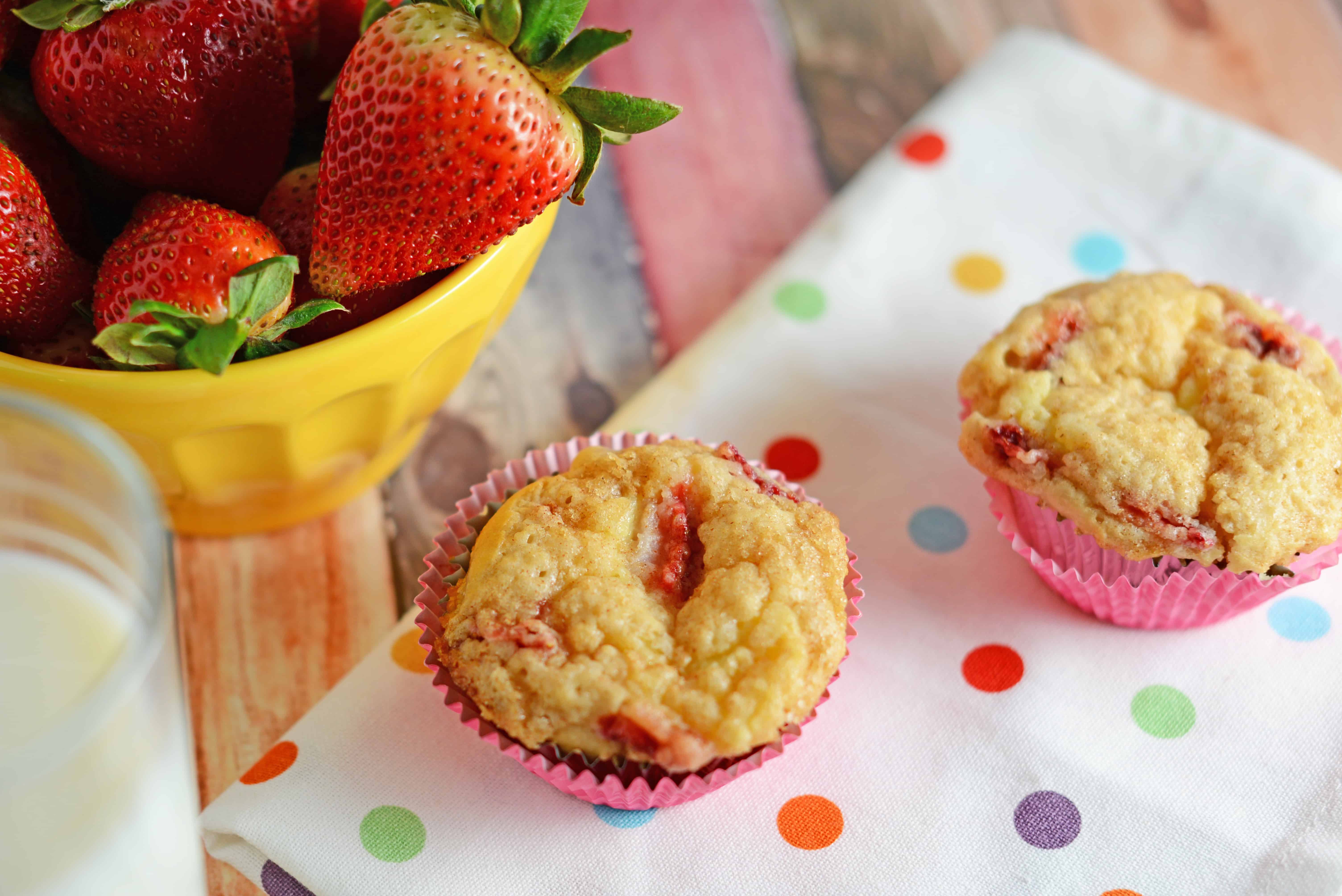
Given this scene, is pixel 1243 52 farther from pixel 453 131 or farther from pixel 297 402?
pixel 297 402

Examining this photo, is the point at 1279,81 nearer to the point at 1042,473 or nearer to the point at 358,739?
the point at 1042,473

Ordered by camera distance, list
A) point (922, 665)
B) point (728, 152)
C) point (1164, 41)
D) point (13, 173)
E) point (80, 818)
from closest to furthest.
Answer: point (80, 818)
point (13, 173)
point (922, 665)
point (728, 152)
point (1164, 41)

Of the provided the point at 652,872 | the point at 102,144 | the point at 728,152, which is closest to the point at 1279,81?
the point at 728,152

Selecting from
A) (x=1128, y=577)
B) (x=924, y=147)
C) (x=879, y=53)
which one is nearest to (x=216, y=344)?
(x=1128, y=577)

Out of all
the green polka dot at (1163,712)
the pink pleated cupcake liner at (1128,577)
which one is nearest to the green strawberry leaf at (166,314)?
the pink pleated cupcake liner at (1128,577)

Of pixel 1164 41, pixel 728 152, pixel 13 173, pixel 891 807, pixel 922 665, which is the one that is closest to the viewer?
pixel 13 173

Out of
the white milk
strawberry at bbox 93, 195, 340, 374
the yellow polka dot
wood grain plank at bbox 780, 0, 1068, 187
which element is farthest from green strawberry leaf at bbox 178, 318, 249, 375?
wood grain plank at bbox 780, 0, 1068, 187

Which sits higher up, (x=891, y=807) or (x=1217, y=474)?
(x=1217, y=474)
